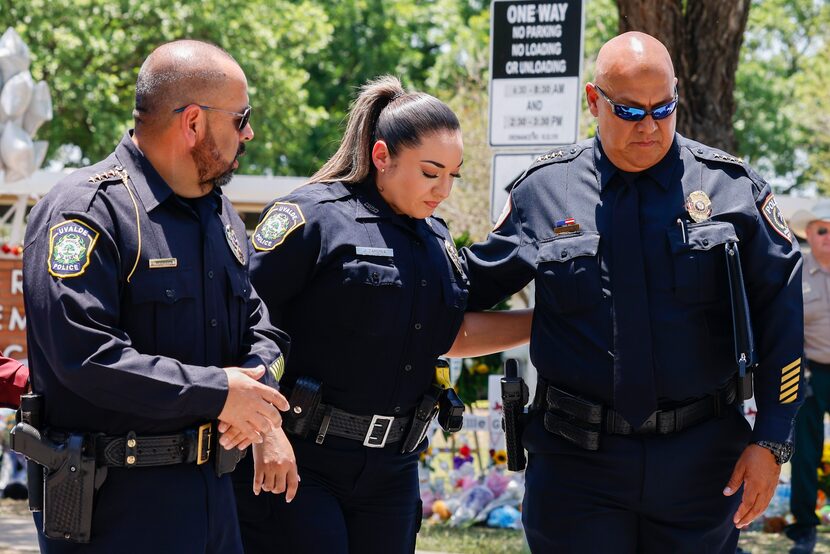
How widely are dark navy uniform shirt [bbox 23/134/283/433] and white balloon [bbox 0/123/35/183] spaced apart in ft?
27.6

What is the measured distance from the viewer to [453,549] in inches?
284

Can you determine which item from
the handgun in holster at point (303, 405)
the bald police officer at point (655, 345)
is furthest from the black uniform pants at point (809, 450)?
the handgun in holster at point (303, 405)

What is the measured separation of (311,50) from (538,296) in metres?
22.9

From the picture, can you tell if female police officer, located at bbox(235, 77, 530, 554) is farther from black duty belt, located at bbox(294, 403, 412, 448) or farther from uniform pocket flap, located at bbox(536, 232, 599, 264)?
uniform pocket flap, located at bbox(536, 232, 599, 264)

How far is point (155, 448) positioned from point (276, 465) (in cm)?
Result: 41

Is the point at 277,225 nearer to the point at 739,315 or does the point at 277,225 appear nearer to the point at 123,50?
the point at 739,315

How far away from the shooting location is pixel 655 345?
10.9 feet

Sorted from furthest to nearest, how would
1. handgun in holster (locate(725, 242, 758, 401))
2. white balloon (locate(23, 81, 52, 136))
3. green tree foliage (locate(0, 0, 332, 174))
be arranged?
1. green tree foliage (locate(0, 0, 332, 174))
2. white balloon (locate(23, 81, 52, 136))
3. handgun in holster (locate(725, 242, 758, 401))

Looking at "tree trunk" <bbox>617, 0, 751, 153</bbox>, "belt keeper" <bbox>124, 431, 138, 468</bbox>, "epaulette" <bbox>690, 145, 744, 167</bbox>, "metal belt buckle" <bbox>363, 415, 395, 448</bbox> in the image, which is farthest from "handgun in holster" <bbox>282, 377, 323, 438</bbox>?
"tree trunk" <bbox>617, 0, 751, 153</bbox>

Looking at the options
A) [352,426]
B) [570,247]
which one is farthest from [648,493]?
[352,426]

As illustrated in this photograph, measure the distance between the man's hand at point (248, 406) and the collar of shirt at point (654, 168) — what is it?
4.12 feet

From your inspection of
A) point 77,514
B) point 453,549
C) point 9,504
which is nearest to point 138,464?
point 77,514

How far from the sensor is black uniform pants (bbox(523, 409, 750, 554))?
10.9 feet

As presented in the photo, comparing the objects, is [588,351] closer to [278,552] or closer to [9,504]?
[278,552]
